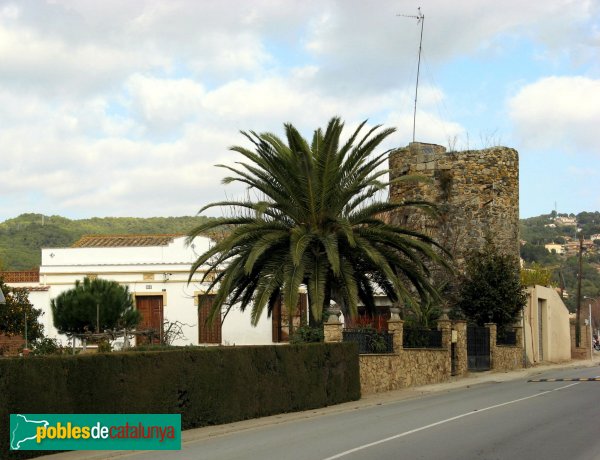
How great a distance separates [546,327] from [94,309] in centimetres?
2615

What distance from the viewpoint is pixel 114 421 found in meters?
14.5

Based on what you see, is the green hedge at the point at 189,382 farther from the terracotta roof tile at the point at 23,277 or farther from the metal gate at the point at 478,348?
the terracotta roof tile at the point at 23,277

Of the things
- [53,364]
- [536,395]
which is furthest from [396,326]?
[53,364]

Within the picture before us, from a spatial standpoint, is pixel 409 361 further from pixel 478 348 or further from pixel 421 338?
pixel 478 348

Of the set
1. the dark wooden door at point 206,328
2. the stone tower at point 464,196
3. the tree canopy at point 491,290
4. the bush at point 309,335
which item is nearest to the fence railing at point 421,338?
the bush at point 309,335

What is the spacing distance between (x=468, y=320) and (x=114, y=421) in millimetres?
25382

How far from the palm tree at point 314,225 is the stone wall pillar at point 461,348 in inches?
250

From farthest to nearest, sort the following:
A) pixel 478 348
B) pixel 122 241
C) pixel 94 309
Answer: pixel 122 241, pixel 478 348, pixel 94 309

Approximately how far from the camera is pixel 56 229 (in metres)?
79.4

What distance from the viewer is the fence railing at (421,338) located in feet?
95.2

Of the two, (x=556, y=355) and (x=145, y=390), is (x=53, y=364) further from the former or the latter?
(x=556, y=355)

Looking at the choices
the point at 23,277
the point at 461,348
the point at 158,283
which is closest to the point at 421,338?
the point at 461,348

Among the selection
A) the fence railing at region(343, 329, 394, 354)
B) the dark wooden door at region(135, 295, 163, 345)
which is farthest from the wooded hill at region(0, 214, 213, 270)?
the fence railing at region(343, 329, 394, 354)

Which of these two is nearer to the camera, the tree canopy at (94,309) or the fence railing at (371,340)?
the fence railing at (371,340)
